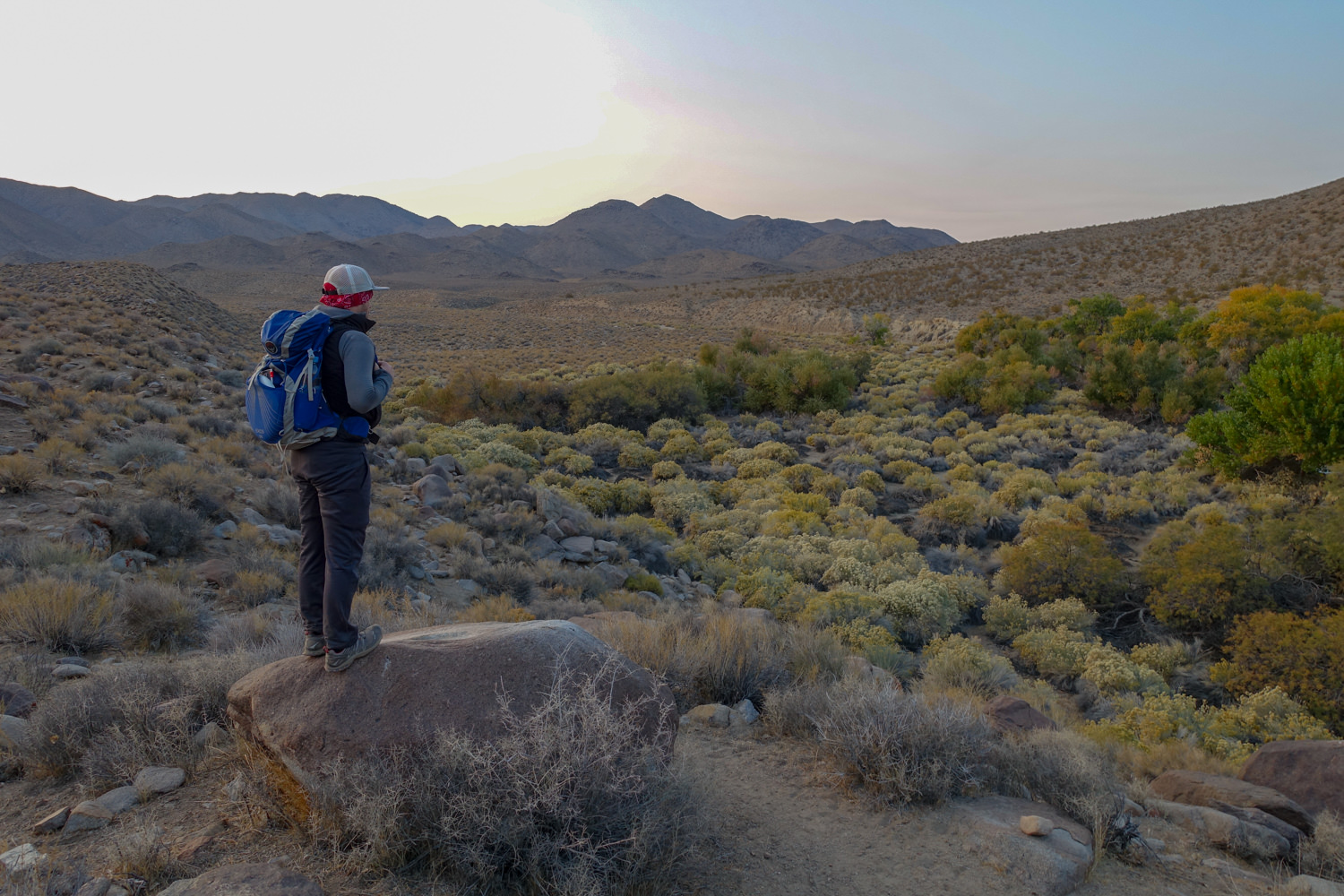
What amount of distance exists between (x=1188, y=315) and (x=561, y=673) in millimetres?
25554

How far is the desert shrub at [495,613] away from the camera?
6.58 metres

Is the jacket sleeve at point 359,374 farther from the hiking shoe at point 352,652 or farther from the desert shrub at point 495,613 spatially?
the desert shrub at point 495,613

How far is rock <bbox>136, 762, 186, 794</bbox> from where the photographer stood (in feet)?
11.3

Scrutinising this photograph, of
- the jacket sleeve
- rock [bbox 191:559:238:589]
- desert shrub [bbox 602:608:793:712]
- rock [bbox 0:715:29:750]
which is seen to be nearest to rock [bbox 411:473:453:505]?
rock [bbox 191:559:238:589]

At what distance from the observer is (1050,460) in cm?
1503

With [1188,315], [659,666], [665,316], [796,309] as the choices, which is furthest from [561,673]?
[665,316]

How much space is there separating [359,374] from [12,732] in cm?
286

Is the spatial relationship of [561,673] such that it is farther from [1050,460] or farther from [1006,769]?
[1050,460]

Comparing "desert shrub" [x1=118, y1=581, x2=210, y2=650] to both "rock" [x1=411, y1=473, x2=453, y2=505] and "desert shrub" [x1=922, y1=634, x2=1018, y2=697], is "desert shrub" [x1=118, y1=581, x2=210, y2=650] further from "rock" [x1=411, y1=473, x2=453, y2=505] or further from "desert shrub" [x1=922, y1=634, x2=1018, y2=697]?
"desert shrub" [x1=922, y1=634, x2=1018, y2=697]

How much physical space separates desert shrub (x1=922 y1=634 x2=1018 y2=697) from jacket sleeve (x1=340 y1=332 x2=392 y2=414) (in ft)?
17.2

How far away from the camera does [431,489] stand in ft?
37.0

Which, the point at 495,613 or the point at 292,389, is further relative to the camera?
the point at 495,613

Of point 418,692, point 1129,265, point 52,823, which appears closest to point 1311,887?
point 418,692

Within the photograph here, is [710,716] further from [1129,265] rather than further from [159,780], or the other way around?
[1129,265]
